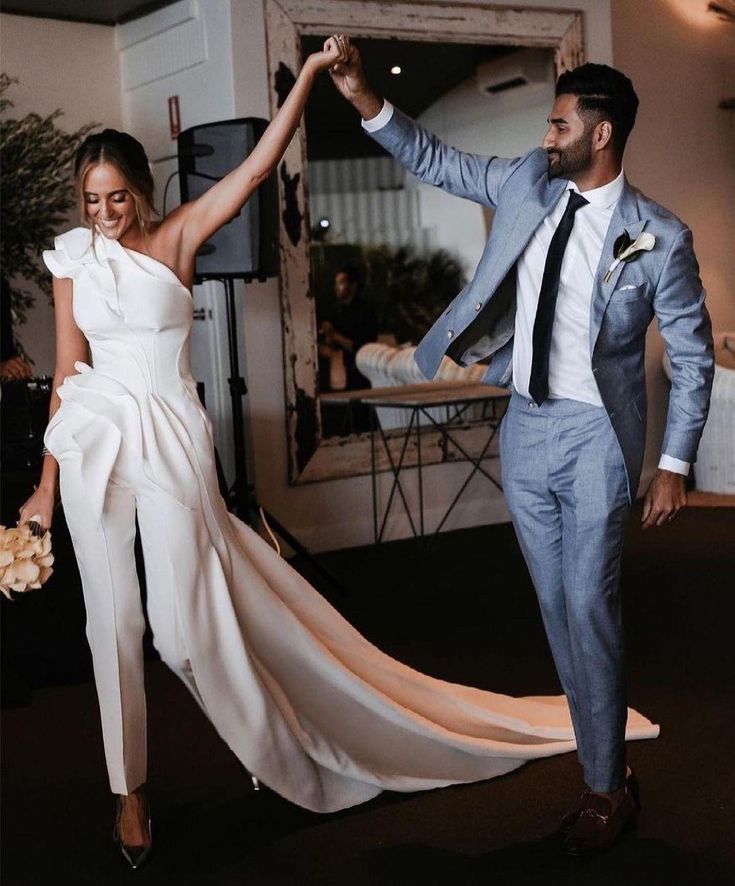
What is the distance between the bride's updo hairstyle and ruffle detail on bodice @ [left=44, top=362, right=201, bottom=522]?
40 cm

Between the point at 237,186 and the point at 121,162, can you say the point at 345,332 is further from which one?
the point at 121,162

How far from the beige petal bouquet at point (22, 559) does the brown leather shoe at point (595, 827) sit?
1.38 m

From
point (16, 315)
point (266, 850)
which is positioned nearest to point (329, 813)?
point (266, 850)

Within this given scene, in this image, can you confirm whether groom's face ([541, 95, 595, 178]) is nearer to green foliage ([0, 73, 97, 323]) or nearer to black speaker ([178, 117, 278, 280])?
black speaker ([178, 117, 278, 280])

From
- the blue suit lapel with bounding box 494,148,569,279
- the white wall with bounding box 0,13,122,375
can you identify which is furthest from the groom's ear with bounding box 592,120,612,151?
the white wall with bounding box 0,13,122,375

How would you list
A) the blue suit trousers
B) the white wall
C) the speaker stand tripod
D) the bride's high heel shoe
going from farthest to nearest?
1. the white wall
2. the speaker stand tripod
3. the bride's high heel shoe
4. the blue suit trousers

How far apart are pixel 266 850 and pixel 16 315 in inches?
143

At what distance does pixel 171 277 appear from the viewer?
2.83 metres

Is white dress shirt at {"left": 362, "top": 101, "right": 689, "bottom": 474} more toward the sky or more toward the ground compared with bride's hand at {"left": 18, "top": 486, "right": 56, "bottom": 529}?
more toward the sky

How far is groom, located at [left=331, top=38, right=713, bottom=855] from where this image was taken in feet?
8.69

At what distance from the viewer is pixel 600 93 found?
8.71 ft

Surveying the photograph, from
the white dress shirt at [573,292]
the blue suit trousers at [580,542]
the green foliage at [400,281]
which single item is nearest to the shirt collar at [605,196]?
the white dress shirt at [573,292]

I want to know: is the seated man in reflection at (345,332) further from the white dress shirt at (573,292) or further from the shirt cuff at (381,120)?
the white dress shirt at (573,292)

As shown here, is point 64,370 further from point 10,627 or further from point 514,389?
point 10,627
